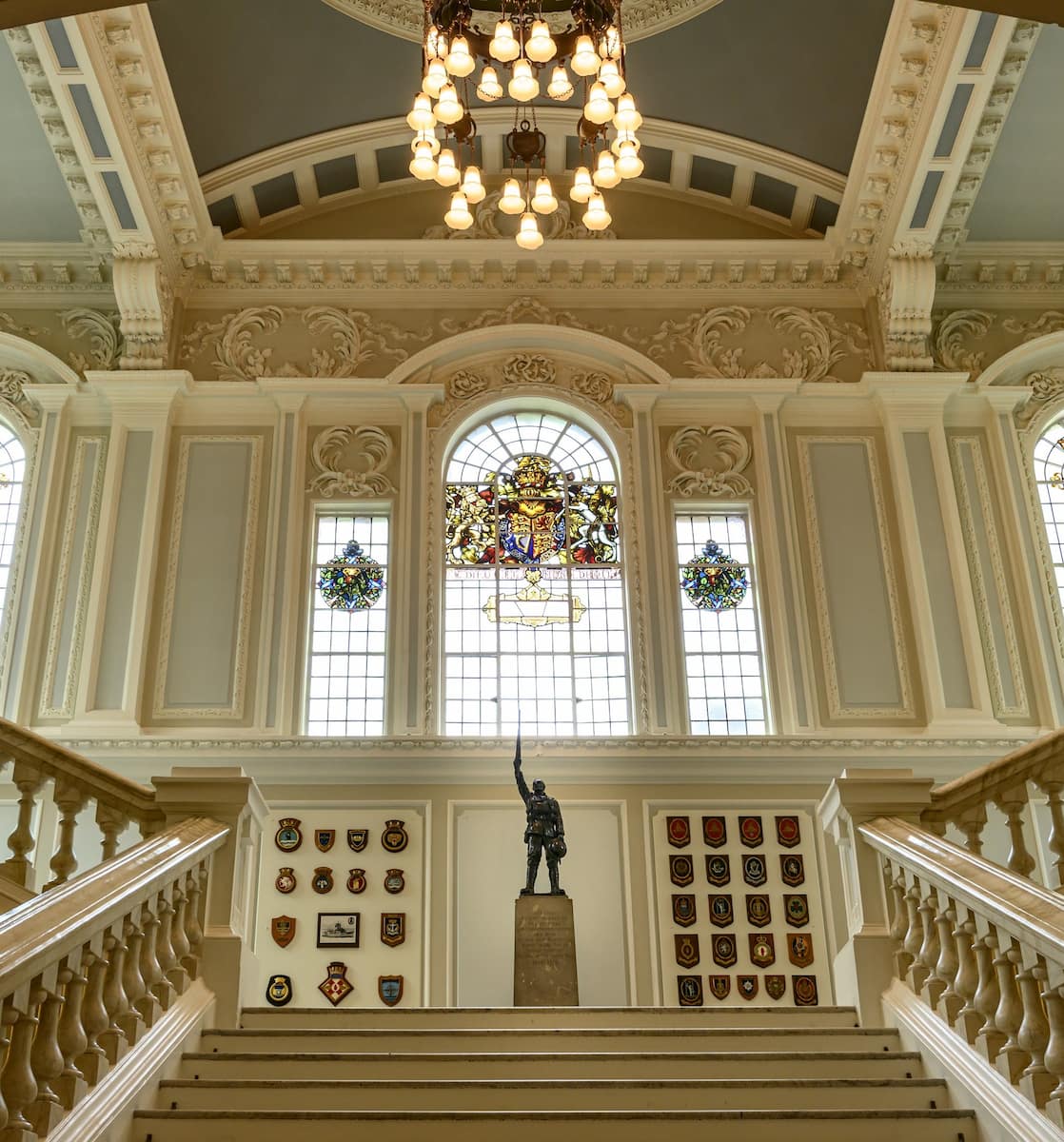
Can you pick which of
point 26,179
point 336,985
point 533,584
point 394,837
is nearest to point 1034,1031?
point 336,985

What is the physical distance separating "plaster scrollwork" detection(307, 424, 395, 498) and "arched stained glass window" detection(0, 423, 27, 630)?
8.27 ft

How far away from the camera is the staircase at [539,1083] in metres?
4.30

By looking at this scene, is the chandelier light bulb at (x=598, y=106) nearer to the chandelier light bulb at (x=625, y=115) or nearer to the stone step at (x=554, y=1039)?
the chandelier light bulb at (x=625, y=115)

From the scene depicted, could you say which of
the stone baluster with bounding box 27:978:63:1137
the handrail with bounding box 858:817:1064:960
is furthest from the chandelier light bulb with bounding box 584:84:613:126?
the stone baluster with bounding box 27:978:63:1137

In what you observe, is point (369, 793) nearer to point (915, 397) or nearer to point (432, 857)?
point (432, 857)

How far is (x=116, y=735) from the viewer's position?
34.1 feet

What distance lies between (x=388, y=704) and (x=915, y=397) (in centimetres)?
531

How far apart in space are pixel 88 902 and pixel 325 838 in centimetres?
594

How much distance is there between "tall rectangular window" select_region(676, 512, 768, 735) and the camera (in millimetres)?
11094

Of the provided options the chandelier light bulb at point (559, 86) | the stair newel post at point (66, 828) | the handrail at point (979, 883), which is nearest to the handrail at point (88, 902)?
the stair newel post at point (66, 828)

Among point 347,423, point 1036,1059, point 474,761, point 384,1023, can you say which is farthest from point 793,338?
point 1036,1059

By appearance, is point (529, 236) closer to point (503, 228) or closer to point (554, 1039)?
point (503, 228)

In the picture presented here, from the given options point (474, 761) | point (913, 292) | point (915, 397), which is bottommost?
point (474, 761)

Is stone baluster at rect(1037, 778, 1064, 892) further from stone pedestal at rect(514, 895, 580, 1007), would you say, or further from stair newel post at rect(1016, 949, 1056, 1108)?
stone pedestal at rect(514, 895, 580, 1007)
